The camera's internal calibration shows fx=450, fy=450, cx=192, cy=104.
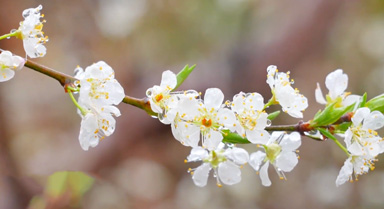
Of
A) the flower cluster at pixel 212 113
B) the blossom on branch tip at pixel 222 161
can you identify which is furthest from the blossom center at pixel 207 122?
the blossom on branch tip at pixel 222 161

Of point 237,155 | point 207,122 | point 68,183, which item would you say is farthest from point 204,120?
point 68,183

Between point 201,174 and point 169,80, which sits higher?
point 169,80

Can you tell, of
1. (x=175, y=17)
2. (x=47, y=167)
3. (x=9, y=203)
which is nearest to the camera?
(x=9, y=203)

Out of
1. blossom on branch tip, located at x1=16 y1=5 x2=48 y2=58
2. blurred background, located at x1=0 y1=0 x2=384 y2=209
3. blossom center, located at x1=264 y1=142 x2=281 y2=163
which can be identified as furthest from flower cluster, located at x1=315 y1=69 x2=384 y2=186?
blurred background, located at x1=0 y1=0 x2=384 y2=209

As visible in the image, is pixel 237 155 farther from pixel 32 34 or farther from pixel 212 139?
pixel 32 34

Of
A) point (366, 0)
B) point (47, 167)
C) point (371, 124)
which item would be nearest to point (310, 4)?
point (366, 0)

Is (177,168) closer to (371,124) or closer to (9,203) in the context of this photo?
(9,203)
